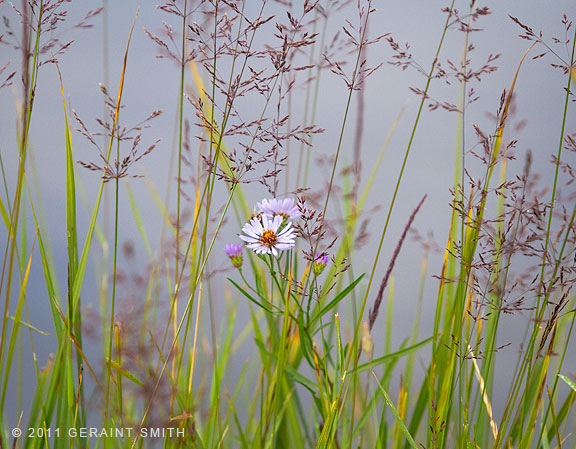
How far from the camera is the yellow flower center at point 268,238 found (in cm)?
116

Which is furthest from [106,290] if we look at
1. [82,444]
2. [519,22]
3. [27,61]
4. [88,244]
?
[519,22]

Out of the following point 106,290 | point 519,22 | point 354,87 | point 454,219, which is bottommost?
point 106,290

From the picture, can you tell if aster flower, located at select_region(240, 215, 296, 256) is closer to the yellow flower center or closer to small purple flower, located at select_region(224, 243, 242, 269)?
the yellow flower center

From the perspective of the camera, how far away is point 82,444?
1119mm

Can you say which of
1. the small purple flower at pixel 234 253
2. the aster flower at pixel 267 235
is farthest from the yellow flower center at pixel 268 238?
the small purple flower at pixel 234 253

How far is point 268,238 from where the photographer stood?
46.1 inches

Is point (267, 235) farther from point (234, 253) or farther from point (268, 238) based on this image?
point (234, 253)

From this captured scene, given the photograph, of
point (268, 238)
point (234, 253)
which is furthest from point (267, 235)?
point (234, 253)

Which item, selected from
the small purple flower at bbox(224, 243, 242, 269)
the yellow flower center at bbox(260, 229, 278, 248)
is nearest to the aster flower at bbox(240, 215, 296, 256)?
the yellow flower center at bbox(260, 229, 278, 248)

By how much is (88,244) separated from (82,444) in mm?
382

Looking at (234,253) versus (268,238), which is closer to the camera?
(268,238)

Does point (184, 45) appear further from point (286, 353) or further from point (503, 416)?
point (503, 416)

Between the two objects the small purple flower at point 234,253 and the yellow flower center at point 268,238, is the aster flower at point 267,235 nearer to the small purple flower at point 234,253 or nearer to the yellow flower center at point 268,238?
the yellow flower center at point 268,238

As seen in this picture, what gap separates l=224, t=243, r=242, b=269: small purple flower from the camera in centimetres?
131
